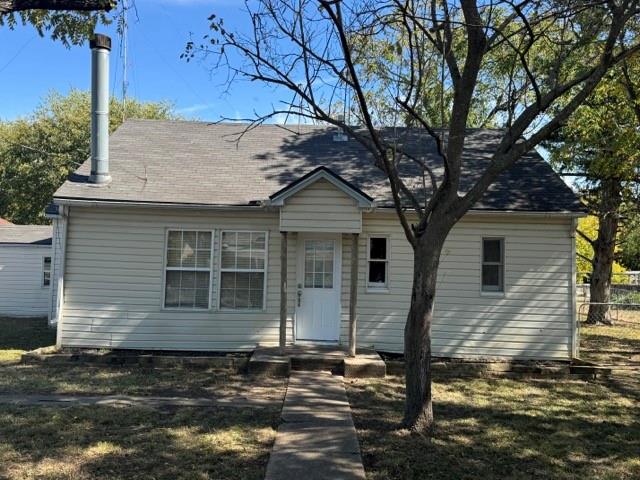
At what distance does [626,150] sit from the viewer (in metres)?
11.8

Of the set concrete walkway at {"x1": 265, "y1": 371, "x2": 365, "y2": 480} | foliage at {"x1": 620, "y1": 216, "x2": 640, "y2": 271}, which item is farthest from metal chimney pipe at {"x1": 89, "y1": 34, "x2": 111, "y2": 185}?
foliage at {"x1": 620, "y1": 216, "x2": 640, "y2": 271}

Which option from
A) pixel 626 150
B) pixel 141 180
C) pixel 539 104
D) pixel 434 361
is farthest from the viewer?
pixel 626 150

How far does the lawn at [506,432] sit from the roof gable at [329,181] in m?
Answer: 3.16

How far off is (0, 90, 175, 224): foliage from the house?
2220 cm

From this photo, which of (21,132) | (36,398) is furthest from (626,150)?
(21,132)

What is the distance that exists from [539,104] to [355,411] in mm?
4381

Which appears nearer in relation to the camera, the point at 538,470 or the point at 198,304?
the point at 538,470

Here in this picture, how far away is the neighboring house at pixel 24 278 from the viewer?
19.1m

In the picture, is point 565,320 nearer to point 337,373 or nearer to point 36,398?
point 337,373

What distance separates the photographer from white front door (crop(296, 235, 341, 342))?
10.6 meters

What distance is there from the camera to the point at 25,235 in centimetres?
2044

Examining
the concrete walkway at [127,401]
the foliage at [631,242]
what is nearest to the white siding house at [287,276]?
the concrete walkway at [127,401]

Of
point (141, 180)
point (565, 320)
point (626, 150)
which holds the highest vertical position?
point (626, 150)

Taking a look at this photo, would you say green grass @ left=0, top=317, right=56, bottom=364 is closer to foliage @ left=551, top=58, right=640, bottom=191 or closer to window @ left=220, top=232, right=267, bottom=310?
window @ left=220, top=232, right=267, bottom=310
